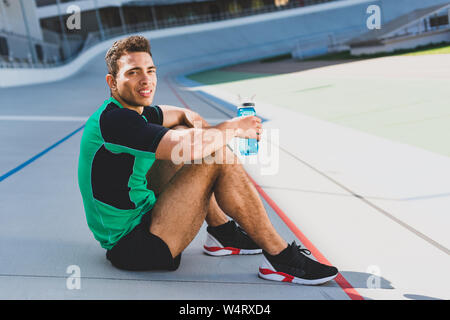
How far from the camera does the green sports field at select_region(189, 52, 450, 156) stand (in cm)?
645

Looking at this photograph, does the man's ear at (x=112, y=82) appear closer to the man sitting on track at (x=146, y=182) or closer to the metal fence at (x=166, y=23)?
the man sitting on track at (x=146, y=182)

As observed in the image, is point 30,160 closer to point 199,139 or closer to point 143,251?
point 143,251

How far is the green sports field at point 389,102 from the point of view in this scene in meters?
6.45

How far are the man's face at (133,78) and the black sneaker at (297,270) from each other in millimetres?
1228

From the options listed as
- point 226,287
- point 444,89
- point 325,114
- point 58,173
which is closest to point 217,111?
point 325,114

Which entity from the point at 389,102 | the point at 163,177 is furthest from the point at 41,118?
the point at 163,177

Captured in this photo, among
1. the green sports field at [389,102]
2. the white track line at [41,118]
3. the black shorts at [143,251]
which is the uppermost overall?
the white track line at [41,118]

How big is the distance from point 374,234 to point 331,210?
61cm

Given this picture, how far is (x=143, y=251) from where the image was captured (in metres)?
2.57

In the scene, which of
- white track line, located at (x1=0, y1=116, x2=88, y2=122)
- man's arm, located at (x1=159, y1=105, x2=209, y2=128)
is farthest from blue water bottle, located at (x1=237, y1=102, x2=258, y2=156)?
white track line, located at (x1=0, y1=116, x2=88, y2=122)

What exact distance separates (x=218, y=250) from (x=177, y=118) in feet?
3.19

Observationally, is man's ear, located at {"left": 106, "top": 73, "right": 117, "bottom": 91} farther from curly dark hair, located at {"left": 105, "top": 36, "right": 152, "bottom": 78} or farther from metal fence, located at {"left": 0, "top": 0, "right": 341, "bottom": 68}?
metal fence, located at {"left": 0, "top": 0, "right": 341, "bottom": 68}

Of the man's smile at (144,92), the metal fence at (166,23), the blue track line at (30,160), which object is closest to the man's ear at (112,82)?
the man's smile at (144,92)

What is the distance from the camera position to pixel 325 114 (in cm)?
882
